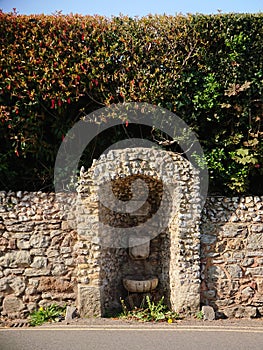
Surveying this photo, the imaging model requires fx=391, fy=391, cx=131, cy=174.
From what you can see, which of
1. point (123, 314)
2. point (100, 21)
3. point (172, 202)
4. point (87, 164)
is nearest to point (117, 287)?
point (123, 314)

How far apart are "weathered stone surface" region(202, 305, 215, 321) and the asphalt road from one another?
455 millimetres

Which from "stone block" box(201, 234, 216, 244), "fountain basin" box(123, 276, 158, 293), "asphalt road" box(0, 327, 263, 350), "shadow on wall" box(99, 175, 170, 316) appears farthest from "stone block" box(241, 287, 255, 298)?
"fountain basin" box(123, 276, 158, 293)

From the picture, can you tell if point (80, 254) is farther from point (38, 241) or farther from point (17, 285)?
point (17, 285)

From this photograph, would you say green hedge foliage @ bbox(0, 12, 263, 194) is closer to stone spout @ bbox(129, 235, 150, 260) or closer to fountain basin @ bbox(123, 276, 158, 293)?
stone spout @ bbox(129, 235, 150, 260)

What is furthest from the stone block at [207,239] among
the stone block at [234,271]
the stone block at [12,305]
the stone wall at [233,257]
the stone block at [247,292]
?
the stone block at [12,305]

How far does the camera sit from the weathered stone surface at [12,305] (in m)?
6.68

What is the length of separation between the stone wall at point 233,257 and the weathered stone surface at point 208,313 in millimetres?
190

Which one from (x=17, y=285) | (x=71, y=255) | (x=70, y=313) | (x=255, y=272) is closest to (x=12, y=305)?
(x=17, y=285)

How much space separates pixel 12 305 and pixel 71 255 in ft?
4.30

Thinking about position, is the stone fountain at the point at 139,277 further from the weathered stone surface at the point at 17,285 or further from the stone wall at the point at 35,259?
the weathered stone surface at the point at 17,285

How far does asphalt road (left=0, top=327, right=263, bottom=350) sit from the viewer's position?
5215mm

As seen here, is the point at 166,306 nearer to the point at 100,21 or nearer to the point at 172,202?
the point at 172,202

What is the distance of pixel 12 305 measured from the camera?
6.69 metres

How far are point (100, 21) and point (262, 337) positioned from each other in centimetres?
606
